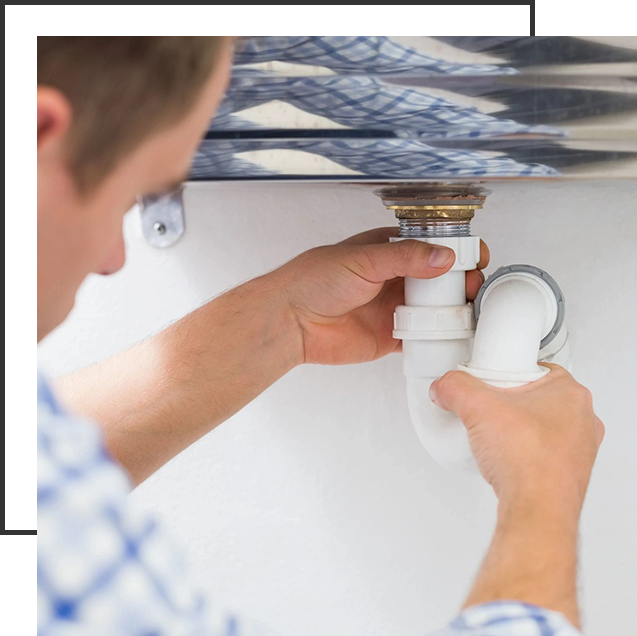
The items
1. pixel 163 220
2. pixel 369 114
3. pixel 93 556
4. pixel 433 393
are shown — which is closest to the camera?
pixel 93 556

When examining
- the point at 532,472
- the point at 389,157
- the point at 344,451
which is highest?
the point at 389,157

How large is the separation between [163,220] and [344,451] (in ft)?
0.78

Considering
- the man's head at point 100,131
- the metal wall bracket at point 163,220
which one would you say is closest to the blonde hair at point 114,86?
the man's head at point 100,131

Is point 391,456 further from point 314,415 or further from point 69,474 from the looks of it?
point 69,474

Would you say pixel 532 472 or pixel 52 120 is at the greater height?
pixel 52 120

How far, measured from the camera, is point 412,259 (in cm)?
50

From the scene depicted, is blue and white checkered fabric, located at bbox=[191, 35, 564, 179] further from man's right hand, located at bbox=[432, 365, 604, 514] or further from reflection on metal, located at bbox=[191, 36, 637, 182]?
man's right hand, located at bbox=[432, 365, 604, 514]

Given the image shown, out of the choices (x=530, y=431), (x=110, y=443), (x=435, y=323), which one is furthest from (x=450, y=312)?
(x=110, y=443)

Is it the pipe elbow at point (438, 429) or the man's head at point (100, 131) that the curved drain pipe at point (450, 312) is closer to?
the pipe elbow at point (438, 429)

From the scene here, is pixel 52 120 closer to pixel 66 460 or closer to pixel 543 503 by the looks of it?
pixel 66 460

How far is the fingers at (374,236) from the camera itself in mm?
566

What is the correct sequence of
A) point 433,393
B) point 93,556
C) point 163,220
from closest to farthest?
point 93,556
point 433,393
point 163,220

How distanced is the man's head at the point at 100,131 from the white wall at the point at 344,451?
12.1 inches

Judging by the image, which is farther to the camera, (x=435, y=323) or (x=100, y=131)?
(x=435, y=323)
